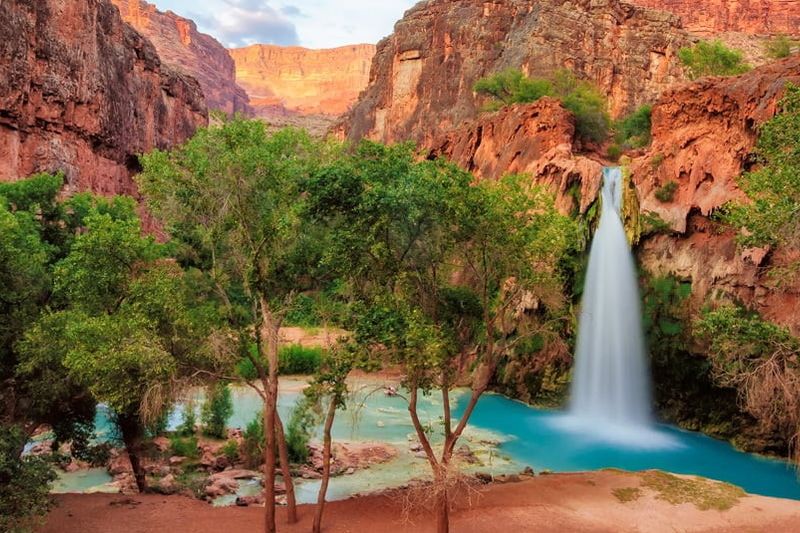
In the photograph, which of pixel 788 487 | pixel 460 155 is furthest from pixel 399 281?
pixel 460 155

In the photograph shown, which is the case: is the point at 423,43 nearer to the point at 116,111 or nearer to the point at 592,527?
the point at 116,111

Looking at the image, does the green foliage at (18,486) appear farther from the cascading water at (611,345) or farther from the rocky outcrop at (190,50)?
the rocky outcrop at (190,50)

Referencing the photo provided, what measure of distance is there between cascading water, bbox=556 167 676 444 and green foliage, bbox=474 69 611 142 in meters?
12.5

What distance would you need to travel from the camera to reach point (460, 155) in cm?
4109

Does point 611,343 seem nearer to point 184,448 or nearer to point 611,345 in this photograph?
point 611,345

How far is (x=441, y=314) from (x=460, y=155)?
A: 3044cm

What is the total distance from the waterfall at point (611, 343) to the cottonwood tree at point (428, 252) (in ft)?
48.8

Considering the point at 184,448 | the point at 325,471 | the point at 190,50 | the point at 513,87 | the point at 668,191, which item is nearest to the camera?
the point at 325,471

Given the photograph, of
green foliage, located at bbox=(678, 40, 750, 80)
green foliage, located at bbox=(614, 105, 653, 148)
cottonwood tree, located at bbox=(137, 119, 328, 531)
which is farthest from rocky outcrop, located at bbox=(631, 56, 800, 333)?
green foliage, located at bbox=(678, 40, 750, 80)

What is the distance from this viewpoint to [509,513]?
12.8 metres

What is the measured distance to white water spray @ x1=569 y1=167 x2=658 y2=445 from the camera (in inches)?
976

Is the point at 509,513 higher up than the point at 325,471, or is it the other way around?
the point at 325,471

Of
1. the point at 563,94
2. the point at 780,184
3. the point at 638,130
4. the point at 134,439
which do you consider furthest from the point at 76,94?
the point at 780,184

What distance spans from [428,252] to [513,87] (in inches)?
1880
